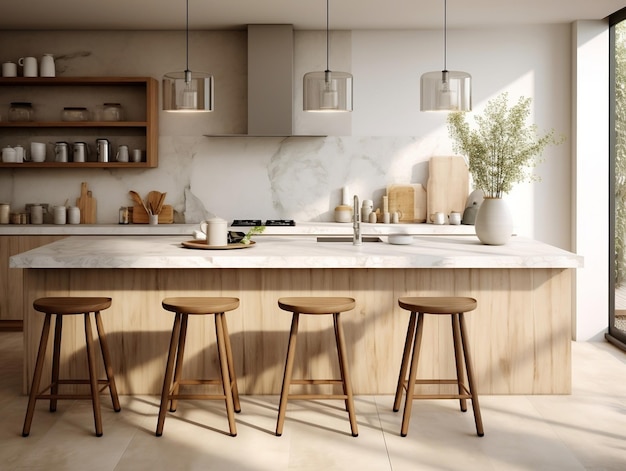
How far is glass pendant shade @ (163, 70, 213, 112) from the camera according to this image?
3961 mm

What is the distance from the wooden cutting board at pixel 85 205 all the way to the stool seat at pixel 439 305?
378 cm

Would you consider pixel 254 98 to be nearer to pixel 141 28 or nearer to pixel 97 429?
pixel 141 28

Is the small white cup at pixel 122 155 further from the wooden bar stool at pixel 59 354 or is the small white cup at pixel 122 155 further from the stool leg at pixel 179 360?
the stool leg at pixel 179 360

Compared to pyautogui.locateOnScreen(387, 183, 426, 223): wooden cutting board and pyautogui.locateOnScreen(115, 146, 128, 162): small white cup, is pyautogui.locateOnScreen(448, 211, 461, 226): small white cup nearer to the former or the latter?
pyautogui.locateOnScreen(387, 183, 426, 223): wooden cutting board

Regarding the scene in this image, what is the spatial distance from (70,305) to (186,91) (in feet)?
4.39

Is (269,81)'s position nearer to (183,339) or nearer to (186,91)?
(186,91)

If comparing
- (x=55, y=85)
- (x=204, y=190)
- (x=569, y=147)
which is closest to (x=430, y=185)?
(x=569, y=147)

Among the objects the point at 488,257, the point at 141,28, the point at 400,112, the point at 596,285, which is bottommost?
the point at 596,285

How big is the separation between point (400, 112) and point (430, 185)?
→ 2.35ft

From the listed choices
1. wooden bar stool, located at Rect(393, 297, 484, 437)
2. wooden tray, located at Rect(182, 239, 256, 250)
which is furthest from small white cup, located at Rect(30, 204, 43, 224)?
wooden bar stool, located at Rect(393, 297, 484, 437)

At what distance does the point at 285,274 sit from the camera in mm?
4043

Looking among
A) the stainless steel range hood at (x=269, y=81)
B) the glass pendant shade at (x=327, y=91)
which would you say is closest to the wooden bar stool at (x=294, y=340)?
the glass pendant shade at (x=327, y=91)

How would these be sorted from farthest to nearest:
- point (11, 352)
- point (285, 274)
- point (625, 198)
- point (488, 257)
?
point (625, 198)
point (11, 352)
point (285, 274)
point (488, 257)

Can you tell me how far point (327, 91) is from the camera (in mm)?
4020
